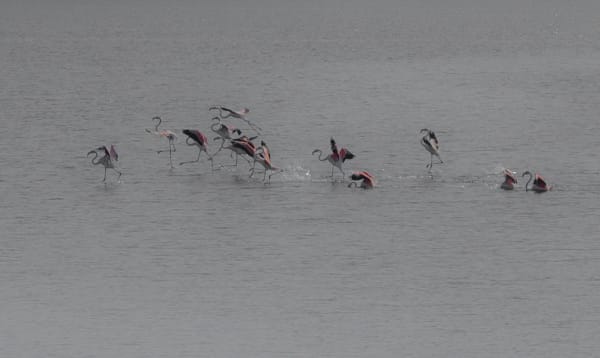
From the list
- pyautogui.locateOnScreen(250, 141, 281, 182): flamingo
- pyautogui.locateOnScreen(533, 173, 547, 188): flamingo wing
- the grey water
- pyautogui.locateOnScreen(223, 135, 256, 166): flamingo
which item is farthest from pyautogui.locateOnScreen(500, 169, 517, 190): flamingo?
pyautogui.locateOnScreen(223, 135, 256, 166): flamingo

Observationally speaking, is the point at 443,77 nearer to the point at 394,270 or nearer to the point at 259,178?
the point at 259,178

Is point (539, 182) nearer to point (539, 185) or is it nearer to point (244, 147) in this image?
point (539, 185)

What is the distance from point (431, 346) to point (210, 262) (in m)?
6.21

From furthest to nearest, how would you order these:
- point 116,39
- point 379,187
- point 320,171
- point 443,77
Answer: point 116,39
point 443,77
point 320,171
point 379,187

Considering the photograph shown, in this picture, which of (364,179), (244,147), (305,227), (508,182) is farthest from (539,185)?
(244,147)

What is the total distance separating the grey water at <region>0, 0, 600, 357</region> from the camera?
21.5 metres

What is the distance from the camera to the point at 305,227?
95.7 feet

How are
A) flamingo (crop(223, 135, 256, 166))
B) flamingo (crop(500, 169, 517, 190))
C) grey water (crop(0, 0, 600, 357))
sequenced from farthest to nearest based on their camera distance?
flamingo (crop(223, 135, 256, 166)), flamingo (crop(500, 169, 517, 190)), grey water (crop(0, 0, 600, 357))

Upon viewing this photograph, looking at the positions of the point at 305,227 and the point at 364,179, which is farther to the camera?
the point at 364,179

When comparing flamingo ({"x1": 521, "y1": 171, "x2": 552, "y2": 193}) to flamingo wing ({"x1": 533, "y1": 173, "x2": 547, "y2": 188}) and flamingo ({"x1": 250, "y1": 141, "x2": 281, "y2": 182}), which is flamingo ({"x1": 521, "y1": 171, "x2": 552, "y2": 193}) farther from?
flamingo ({"x1": 250, "y1": 141, "x2": 281, "y2": 182})

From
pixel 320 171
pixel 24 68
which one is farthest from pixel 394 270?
pixel 24 68

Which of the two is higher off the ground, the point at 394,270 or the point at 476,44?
the point at 476,44

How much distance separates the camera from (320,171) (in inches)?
1414

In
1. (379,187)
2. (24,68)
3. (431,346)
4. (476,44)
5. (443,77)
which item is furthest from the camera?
(476,44)
